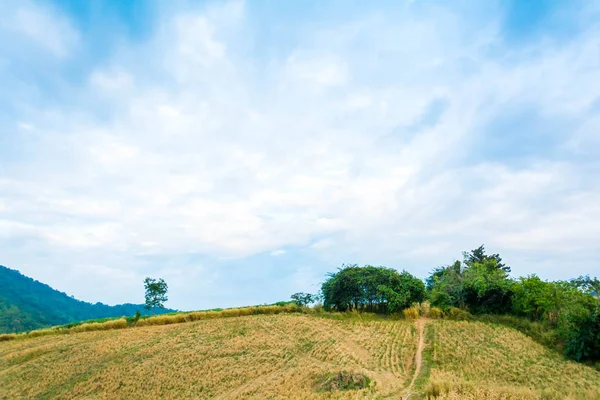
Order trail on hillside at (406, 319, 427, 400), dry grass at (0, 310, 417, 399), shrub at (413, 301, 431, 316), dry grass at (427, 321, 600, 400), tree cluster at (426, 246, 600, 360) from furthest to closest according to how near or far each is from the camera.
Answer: shrub at (413, 301, 431, 316) → tree cluster at (426, 246, 600, 360) → dry grass at (0, 310, 417, 399) → trail on hillside at (406, 319, 427, 400) → dry grass at (427, 321, 600, 400)

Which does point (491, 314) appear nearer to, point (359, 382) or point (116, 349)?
point (359, 382)

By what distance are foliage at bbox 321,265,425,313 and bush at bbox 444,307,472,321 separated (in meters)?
3.45

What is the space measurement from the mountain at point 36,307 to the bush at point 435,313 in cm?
11055

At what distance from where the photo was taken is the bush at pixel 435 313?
115 ft

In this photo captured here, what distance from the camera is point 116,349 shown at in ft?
93.7

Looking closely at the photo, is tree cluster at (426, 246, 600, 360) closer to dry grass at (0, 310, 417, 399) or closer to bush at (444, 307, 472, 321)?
bush at (444, 307, 472, 321)

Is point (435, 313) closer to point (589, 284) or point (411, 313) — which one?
point (411, 313)

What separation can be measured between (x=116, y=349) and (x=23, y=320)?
4137 inches

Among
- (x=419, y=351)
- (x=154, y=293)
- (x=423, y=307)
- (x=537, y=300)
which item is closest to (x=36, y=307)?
(x=154, y=293)

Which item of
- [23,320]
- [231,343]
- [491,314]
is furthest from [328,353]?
[23,320]

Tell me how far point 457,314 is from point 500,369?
15.0 metres

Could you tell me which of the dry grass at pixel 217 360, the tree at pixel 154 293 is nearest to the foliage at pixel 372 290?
the dry grass at pixel 217 360

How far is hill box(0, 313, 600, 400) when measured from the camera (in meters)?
17.4

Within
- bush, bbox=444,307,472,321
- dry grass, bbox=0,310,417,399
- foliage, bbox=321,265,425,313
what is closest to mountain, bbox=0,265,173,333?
dry grass, bbox=0,310,417,399
